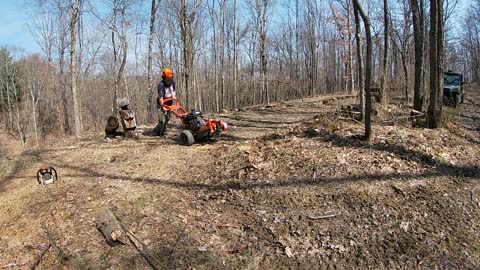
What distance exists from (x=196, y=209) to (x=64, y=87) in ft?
102

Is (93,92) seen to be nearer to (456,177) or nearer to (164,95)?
(164,95)

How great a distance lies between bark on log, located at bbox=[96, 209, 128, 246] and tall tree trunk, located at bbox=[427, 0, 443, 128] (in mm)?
7056

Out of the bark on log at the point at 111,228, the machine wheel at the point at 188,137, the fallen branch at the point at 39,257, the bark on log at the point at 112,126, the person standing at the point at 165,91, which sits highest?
the person standing at the point at 165,91

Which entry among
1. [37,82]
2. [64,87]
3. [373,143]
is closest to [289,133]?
[373,143]

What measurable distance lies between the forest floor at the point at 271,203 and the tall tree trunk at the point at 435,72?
Answer: 0.37 metres

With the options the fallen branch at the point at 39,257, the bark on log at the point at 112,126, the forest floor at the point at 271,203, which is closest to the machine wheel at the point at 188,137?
the forest floor at the point at 271,203

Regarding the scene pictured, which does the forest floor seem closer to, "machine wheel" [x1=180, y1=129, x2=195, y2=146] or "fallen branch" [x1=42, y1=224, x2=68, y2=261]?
A: "fallen branch" [x1=42, y1=224, x2=68, y2=261]

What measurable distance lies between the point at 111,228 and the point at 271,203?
236 centimetres

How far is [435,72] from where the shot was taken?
7391mm

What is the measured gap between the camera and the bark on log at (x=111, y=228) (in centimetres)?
417

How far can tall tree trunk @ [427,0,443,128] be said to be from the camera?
23.9 ft

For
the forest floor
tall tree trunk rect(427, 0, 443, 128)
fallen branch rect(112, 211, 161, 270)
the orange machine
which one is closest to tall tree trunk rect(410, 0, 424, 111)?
tall tree trunk rect(427, 0, 443, 128)

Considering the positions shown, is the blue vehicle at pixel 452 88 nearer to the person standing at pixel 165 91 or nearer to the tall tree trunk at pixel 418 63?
the tall tree trunk at pixel 418 63

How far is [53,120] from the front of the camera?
40562mm
